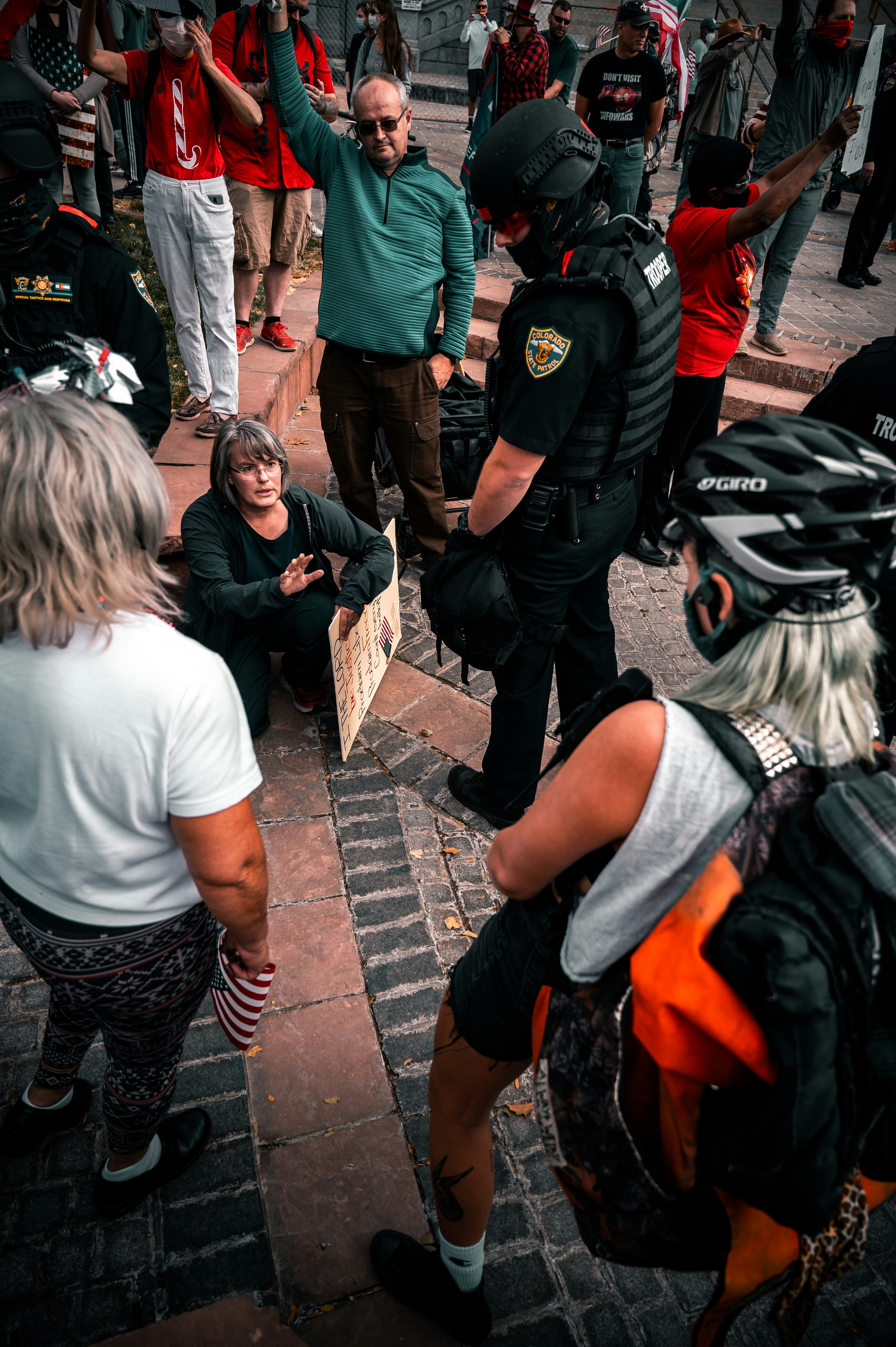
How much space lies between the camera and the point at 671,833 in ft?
3.83

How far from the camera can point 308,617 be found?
361 cm

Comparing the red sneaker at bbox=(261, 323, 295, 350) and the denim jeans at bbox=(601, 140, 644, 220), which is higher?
the denim jeans at bbox=(601, 140, 644, 220)

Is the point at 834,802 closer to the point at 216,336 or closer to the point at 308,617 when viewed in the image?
the point at 308,617

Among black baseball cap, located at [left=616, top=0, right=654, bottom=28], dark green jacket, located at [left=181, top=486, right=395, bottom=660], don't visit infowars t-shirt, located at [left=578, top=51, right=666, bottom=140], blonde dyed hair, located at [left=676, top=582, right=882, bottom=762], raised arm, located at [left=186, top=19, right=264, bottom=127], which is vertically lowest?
dark green jacket, located at [left=181, top=486, right=395, bottom=660]

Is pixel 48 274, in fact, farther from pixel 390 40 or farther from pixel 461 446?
pixel 390 40

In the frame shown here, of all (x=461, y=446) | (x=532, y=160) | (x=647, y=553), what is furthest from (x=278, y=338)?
(x=532, y=160)

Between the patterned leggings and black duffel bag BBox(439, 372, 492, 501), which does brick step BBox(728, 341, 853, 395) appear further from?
the patterned leggings

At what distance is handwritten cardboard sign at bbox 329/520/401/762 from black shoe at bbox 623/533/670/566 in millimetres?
1907

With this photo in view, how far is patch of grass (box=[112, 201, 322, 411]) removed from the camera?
581 centimetres

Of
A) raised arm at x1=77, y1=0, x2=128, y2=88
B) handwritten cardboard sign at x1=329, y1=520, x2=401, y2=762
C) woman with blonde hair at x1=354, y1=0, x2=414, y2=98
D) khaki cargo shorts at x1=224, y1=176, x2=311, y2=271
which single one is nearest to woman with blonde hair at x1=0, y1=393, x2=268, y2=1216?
handwritten cardboard sign at x1=329, y1=520, x2=401, y2=762

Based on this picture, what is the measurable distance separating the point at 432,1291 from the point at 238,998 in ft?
2.77

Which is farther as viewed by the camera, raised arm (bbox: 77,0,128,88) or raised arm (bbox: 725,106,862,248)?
raised arm (bbox: 77,0,128,88)

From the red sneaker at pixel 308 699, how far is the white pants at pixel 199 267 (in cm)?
207

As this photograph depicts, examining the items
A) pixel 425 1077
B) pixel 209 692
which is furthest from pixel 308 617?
pixel 209 692
